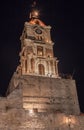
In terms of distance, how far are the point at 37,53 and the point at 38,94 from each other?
14003 mm

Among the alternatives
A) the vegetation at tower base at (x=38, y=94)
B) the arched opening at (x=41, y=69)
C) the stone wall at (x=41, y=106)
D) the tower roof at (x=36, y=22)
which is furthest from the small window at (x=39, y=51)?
the stone wall at (x=41, y=106)

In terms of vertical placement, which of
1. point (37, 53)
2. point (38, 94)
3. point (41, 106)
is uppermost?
point (37, 53)

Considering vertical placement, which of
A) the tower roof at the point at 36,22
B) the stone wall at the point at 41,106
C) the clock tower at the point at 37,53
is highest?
the tower roof at the point at 36,22

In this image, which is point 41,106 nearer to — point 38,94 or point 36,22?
point 38,94

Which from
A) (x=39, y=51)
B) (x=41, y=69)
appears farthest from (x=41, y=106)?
(x=39, y=51)

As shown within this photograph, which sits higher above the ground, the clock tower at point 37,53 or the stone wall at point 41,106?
the clock tower at point 37,53

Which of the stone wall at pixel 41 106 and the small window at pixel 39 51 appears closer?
the stone wall at pixel 41 106

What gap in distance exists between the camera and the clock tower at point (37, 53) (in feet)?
171

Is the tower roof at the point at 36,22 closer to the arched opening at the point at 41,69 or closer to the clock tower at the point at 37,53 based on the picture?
the clock tower at the point at 37,53

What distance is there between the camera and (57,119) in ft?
119

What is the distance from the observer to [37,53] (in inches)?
2154

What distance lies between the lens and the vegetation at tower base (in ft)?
113

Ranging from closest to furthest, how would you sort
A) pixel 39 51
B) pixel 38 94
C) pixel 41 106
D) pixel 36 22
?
pixel 41 106 < pixel 38 94 < pixel 39 51 < pixel 36 22

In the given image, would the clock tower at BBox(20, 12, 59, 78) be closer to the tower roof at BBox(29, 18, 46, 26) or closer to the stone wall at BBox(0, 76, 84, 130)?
the tower roof at BBox(29, 18, 46, 26)
